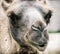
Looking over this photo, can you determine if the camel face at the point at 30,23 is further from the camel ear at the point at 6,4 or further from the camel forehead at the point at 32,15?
the camel ear at the point at 6,4

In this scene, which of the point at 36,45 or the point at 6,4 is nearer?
the point at 36,45

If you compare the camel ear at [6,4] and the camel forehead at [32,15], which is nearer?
the camel forehead at [32,15]

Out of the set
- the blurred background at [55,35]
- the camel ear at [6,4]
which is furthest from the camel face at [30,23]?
the blurred background at [55,35]

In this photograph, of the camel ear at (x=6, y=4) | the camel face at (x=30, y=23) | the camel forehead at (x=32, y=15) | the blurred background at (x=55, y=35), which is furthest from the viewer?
the blurred background at (x=55, y=35)

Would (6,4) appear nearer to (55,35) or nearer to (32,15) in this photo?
(32,15)

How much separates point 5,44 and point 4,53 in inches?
3.4

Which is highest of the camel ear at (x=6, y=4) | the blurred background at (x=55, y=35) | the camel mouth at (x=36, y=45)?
the camel ear at (x=6, y=4)

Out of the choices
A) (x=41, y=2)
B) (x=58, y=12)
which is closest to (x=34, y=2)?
(x=41, y=2)

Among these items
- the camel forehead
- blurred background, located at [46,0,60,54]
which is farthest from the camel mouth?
blurred background, located at [46,0,60,54]

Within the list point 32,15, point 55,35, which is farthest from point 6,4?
point 55,35

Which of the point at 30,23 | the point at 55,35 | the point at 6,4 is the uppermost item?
the point at 6,4

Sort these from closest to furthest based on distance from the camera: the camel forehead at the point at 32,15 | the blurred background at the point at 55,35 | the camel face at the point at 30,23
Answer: the camel face at the point at 30,23
the camel forehead at the point at 32,15
the blurred background at the point at 55,35

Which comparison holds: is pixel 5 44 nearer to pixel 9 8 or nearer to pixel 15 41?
pixel 15 41

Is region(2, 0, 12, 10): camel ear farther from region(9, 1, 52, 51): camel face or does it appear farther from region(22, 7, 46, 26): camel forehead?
region(22, 7, 46, 26): camel forehead
